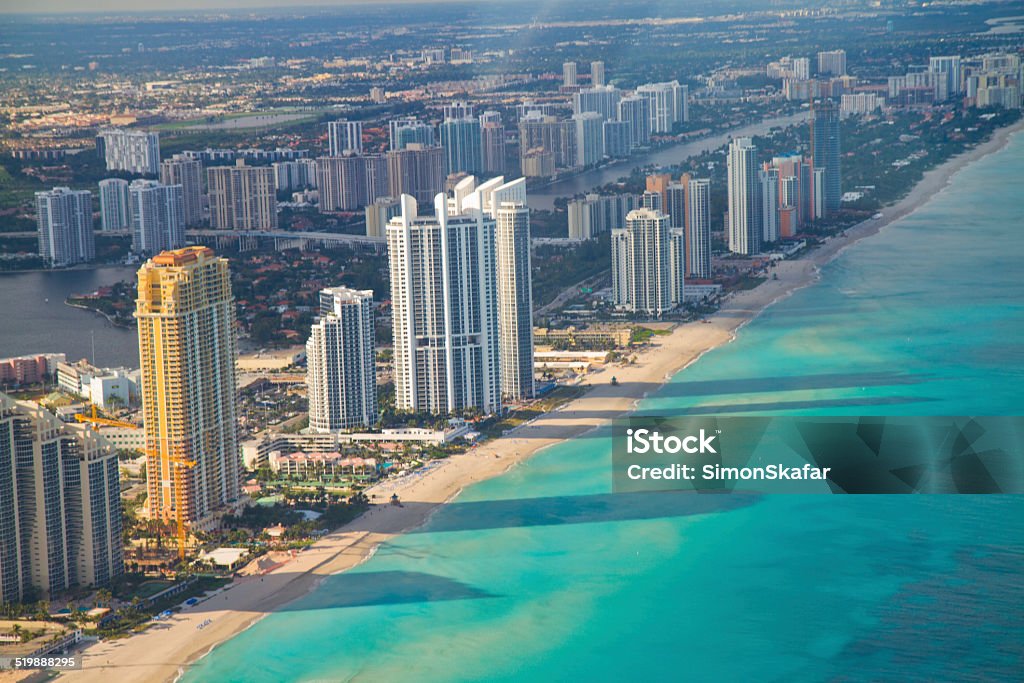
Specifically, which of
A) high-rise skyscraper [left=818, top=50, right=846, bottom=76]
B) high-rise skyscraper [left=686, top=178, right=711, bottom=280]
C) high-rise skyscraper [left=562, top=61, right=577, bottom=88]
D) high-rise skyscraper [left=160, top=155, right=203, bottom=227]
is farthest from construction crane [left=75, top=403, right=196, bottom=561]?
high-rise skyscraper [left=818, top=50, right=846, bottom=76]

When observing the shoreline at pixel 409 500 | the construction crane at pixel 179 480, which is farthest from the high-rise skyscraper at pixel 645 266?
the construction crane at pixel 179 480

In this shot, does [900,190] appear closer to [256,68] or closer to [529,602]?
[256,68]

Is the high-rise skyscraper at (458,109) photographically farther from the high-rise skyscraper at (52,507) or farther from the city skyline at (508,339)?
the high-rise skyscraper at (52,507)

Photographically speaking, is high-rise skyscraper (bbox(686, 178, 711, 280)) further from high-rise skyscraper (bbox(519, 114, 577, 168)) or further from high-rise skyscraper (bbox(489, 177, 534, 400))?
high-rise skyscraper (bbox(489, 177, 534, 400))

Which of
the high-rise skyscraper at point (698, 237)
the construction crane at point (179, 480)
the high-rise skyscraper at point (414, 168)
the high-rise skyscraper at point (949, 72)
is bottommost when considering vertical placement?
the construction crane at point (179, 480)
